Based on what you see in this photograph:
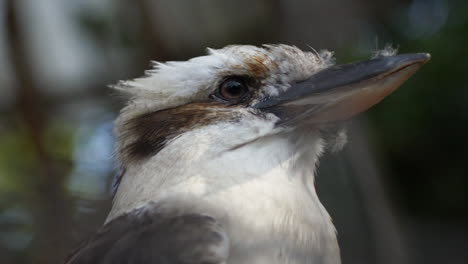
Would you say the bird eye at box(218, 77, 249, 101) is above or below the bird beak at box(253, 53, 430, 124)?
above

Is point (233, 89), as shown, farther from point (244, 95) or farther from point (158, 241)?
point (158, 241)

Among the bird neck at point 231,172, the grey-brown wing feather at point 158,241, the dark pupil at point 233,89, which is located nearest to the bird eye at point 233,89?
the dark pupil at point 233,89

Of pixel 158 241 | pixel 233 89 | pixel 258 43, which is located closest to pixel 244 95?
pixel 233 89

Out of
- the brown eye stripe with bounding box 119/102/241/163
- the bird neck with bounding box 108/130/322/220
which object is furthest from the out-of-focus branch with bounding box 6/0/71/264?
the bird neck with bounding box 108/130/322/220

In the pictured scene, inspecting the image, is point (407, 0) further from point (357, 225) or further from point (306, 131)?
point (306, 131)

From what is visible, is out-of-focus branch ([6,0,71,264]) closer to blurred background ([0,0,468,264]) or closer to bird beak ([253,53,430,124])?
blurred background ([0,0,468,264])

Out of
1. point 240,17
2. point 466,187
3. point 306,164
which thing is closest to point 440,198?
point 466,187
